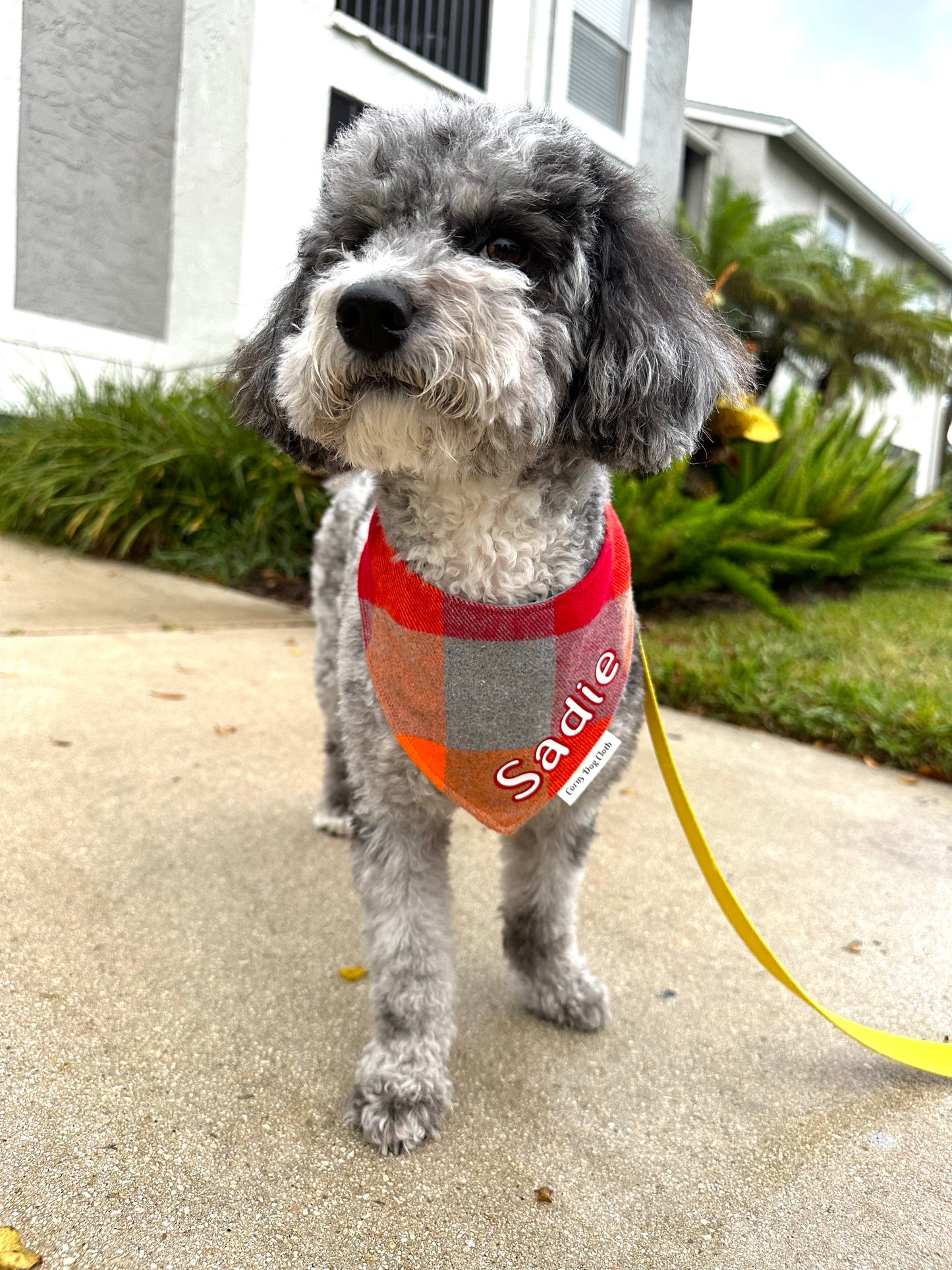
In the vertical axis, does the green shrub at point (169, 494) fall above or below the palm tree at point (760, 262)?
below

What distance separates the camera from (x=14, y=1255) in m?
1.40

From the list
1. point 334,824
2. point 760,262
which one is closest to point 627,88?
point 760,262

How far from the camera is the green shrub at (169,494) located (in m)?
6.71

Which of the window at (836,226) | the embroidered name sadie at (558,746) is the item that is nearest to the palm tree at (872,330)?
the window at (836,226)

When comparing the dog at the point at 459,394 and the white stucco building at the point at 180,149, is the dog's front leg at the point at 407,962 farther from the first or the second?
the white stucco building at the point at 180,149

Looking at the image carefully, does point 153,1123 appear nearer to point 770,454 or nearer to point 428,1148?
point 428,1148

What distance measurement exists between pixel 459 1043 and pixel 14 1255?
0.98 m

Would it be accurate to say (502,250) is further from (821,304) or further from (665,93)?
(821,304)

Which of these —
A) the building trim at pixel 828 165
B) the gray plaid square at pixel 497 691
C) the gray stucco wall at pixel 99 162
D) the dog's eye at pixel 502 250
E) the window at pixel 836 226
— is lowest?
the gray plaid square at pixel 497 691

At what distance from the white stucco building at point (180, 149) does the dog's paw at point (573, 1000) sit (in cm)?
639

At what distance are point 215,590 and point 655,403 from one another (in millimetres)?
5159

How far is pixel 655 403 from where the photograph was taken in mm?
1799

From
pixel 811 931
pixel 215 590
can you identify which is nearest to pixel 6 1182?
pixel 811 931

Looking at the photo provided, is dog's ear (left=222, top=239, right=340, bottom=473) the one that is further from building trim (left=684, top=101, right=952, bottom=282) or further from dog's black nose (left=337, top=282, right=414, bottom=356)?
→ building trim (left=684, top=101, right=952, bottom=282)
